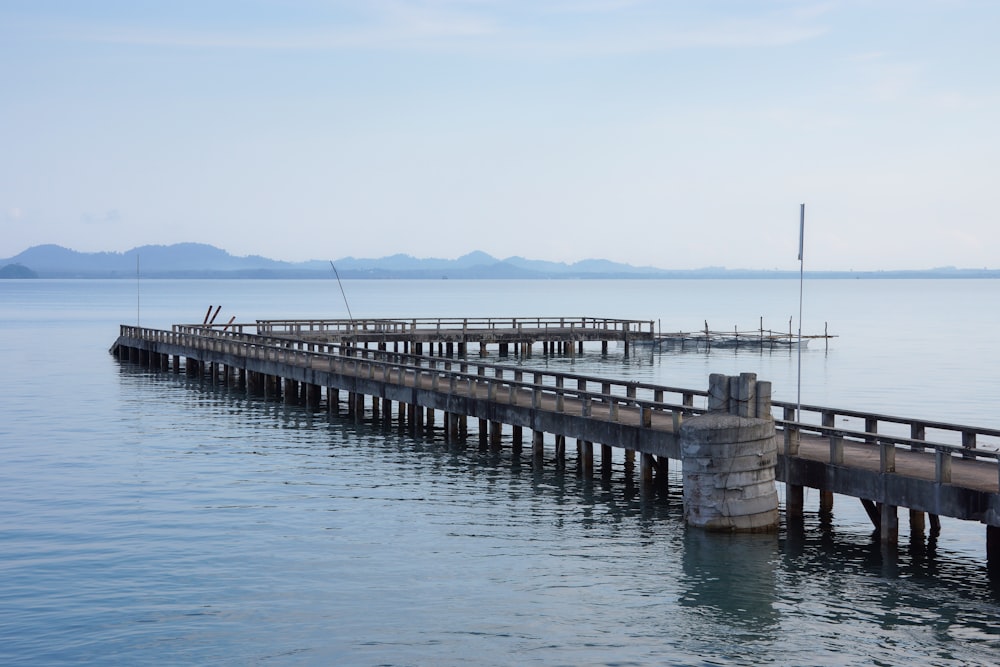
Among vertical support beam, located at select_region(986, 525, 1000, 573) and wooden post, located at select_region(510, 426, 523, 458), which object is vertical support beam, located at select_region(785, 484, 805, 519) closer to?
vertical support beam, located at select_region(986, 525, 1000, 573)

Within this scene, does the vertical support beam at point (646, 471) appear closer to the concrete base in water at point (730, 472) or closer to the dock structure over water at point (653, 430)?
the dock structure over water at point (653, 430)

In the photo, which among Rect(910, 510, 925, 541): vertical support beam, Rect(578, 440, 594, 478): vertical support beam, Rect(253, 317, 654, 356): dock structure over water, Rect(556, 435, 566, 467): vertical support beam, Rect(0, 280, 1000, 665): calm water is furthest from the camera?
Rect(253, 317, 654, 356): dock structure over water

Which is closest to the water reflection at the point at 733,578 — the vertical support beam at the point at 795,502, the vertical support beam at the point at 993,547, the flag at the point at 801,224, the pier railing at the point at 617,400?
the vertical support beam at the point at 795,502

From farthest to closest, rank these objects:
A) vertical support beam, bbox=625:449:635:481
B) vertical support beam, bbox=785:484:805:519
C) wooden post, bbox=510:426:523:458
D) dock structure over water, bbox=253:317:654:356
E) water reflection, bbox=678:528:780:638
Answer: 1. dock structure over water, bbox=253:317:654:356
2. wooden post, bbox=510:426:523:458
3. vertical support beam, bbox=625:449:635:481
4. vertical support beam, bbox=785:484:805:519
5. water reflection, bbox=678:528:780:638

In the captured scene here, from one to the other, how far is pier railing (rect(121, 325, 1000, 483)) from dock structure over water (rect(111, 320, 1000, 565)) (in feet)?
0.15

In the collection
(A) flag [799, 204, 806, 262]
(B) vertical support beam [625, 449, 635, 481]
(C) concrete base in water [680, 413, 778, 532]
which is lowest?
(B) vertical support beam [625, 449, 635, 481]

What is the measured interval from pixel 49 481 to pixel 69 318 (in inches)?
5240

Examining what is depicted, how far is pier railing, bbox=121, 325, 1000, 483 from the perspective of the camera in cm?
2283

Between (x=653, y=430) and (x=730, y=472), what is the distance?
13.4ft

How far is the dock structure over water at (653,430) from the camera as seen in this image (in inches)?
847

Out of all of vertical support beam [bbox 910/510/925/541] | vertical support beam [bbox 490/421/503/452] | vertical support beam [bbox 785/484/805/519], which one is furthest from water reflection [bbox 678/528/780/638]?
vertical support beam [bbox 490/421/503/452]

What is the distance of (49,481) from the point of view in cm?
3072

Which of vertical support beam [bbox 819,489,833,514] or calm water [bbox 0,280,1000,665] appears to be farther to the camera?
vertical support beam [bbox 819,489,833,514]

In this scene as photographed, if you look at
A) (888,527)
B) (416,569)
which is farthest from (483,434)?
(888,527)
